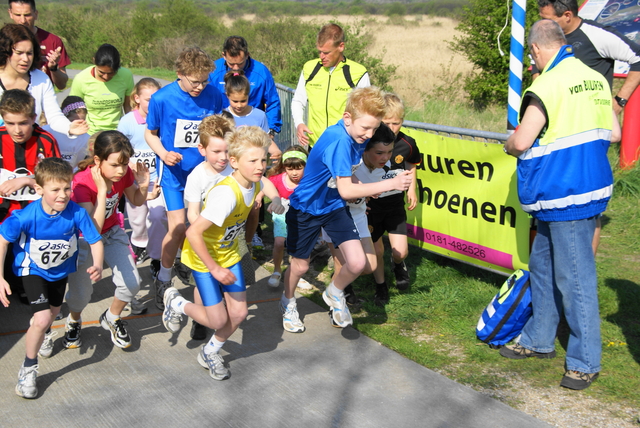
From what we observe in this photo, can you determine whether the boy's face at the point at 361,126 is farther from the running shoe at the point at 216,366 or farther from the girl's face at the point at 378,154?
the running shoe at the point at 216,366

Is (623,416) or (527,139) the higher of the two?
(527,139)

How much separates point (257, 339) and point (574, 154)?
8.84 feet

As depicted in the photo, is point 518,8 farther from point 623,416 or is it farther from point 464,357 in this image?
point 623,416

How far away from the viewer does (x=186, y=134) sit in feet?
17.5

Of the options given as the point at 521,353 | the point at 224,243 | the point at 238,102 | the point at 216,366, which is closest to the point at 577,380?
the point at 521,353

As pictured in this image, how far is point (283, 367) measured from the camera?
4.34 metres

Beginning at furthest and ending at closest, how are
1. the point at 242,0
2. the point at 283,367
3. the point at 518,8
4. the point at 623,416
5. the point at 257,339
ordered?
the point at 242,0 → the point at 518,8 → the point at 257,339 → the point at 283,367 → the point at 623,416

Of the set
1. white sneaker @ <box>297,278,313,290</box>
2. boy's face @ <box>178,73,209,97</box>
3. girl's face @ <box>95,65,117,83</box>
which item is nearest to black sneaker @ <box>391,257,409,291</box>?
white sneaker @ <box>297,278,313,290</box>

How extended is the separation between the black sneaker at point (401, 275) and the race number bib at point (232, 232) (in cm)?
201

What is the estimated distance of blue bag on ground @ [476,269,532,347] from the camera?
14.9 feet

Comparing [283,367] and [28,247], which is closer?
[28,247]

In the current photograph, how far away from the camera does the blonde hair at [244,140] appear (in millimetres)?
4047

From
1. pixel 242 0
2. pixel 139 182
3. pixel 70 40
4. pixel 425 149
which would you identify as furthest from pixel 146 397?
pixel 242 0

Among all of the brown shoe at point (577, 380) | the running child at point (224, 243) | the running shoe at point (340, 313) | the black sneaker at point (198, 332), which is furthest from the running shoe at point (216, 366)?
the brown shoe at point (577, 380)
